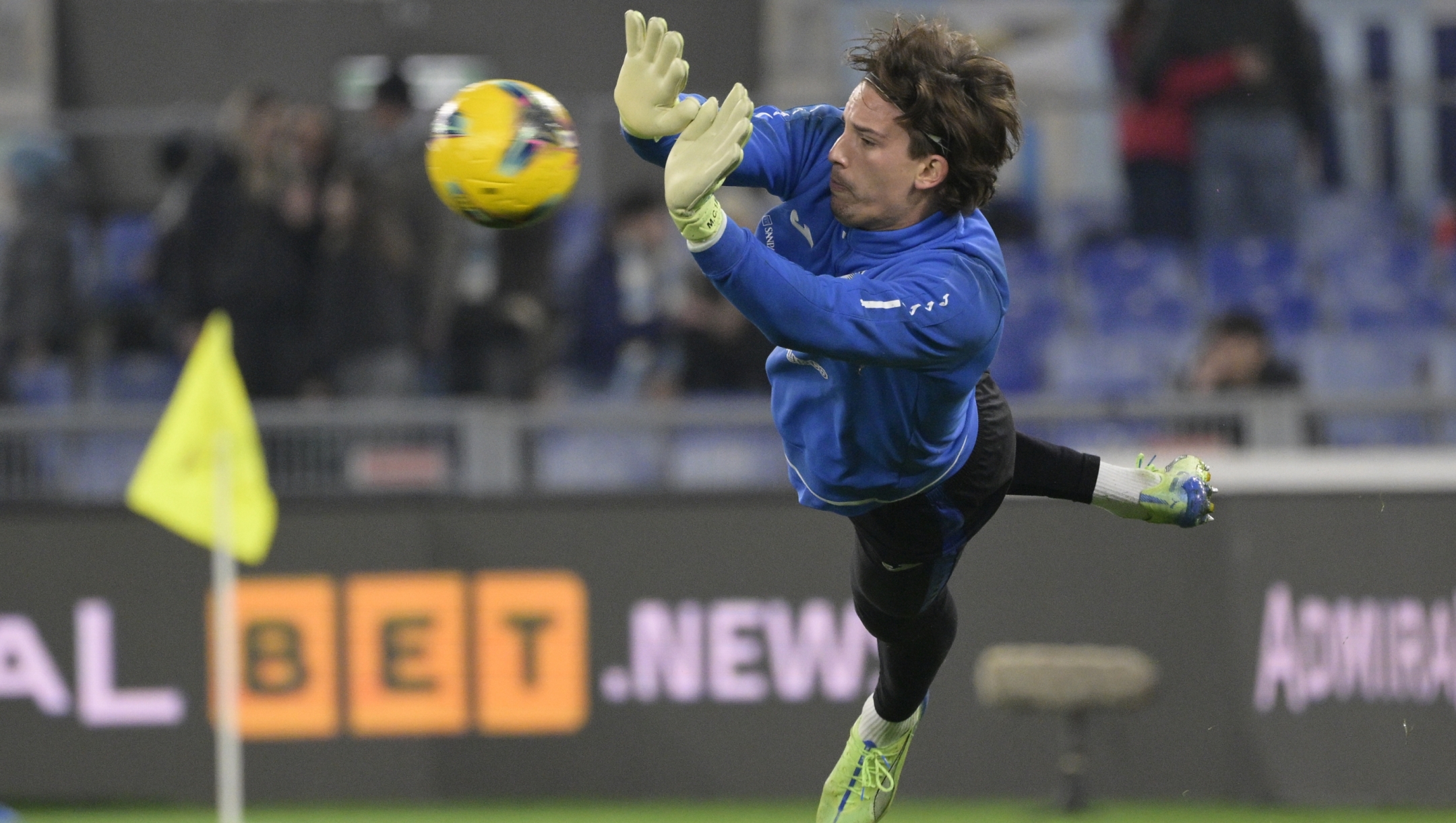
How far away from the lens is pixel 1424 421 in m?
10.0

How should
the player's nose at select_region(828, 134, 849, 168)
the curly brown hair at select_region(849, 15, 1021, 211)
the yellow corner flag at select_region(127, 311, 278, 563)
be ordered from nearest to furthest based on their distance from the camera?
the curly brown hair at select_region(849, 15, 1021, 211)
the player's nose at select_region(828, 134, 849, 168)
the yellow corner flag at select_region(127, 311, 278, 563)

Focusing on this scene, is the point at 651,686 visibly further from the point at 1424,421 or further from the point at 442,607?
the point at 1424,421

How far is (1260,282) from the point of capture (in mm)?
11984

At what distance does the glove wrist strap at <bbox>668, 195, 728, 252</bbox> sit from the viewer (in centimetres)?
433

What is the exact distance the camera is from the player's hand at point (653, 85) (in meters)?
4.37

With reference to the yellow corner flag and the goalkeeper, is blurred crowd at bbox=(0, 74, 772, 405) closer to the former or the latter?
the yellow corner flag

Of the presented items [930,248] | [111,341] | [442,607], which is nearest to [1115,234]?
[442,607]

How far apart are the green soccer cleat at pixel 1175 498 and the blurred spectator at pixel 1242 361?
4.68m

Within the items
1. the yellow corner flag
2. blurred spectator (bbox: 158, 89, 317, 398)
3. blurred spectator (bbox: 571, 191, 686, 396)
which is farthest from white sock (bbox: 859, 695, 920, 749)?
blurred spectator (bbox: 158, 89, 317, 398)

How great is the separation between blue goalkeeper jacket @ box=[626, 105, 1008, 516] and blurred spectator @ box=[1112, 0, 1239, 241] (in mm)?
6806

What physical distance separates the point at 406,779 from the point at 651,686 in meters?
1.42

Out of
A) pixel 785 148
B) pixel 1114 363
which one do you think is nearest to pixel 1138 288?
pixel 1114 363

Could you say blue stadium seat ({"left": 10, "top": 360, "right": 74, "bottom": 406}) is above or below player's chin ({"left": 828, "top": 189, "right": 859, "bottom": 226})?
below

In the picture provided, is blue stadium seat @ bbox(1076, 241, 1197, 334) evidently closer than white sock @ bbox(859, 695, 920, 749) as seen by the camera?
No
